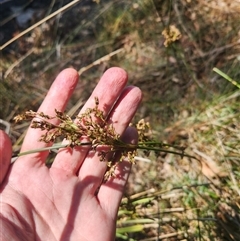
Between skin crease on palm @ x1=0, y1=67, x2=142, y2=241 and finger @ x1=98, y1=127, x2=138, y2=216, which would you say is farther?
finger @ x1=98, y1=127, x2=138, y2=216

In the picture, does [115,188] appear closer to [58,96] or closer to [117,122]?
[117,122]

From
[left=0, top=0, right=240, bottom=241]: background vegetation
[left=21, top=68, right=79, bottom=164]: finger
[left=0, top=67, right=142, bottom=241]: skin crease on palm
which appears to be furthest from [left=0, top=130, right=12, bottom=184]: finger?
[left=0, top=0, right=240, bottom=241]: background vegetation

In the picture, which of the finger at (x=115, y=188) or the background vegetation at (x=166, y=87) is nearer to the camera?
the finger at (x=115, y=188)

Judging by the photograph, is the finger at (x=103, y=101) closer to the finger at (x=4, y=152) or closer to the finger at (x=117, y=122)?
the finger at (x=117, y=122)

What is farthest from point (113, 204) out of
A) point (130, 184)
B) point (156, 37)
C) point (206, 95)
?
point (156, 37)

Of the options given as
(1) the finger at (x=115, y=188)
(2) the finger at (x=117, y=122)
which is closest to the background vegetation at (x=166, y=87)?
(1) the finger at (x=115, y=188)

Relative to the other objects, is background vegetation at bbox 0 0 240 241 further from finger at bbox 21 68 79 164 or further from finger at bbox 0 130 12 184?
finger at bbox 0 130 12 184
